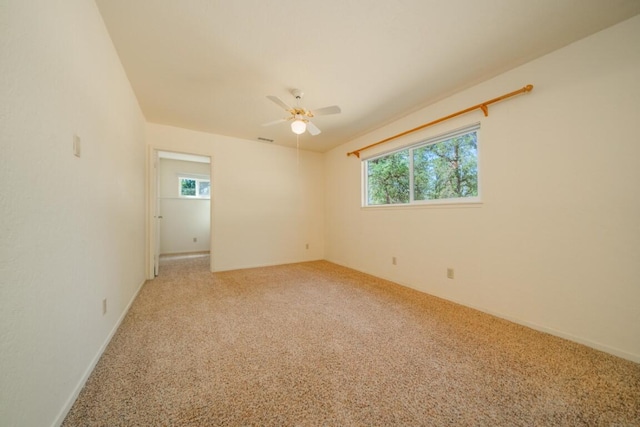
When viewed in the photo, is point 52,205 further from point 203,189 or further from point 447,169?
point 203,189

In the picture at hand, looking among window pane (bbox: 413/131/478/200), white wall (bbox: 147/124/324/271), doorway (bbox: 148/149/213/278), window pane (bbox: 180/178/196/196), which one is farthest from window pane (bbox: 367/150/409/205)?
window pane (bbox: 180/178/196/196)

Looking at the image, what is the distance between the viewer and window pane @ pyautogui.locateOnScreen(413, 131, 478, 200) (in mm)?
2512

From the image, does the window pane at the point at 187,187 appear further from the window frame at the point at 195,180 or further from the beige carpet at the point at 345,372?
the beige carpet at the point at 345,372

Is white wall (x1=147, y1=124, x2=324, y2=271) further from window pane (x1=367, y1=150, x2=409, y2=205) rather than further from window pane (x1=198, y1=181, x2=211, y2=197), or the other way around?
window pane (x1=198, y1=181, x2=211, y2=197)

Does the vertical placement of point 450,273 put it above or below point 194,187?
below

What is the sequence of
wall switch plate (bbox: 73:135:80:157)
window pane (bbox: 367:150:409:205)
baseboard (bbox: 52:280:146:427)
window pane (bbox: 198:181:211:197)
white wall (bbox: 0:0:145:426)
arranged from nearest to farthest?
white wall (bbox: 0:0:145:426), baseboard (bbox: 52:280:146:427), wall switch plate (bbox: 73:135:80:157), window pane (bbox: 367:150:409:205), window pane (bbox: 198:181:211:197)

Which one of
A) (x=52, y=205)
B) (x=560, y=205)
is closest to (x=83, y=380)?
(x=52, y=205)

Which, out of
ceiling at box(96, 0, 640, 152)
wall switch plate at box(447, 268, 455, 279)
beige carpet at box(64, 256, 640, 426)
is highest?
ceiling at box(96, 0, 640, 152)

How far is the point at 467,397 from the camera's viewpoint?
3.97 feet

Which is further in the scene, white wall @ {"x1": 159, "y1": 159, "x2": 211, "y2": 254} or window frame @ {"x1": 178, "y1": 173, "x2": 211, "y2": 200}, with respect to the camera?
window frame @ {"x1": 178, "y1": 173, "x2": 211, "y2": 200}

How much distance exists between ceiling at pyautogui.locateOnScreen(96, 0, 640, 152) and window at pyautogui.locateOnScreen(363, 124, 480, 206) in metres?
0.58

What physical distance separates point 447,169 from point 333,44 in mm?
1932

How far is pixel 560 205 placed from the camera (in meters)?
1.84

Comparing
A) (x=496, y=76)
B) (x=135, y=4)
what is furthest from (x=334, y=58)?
(x=496, y=76)
